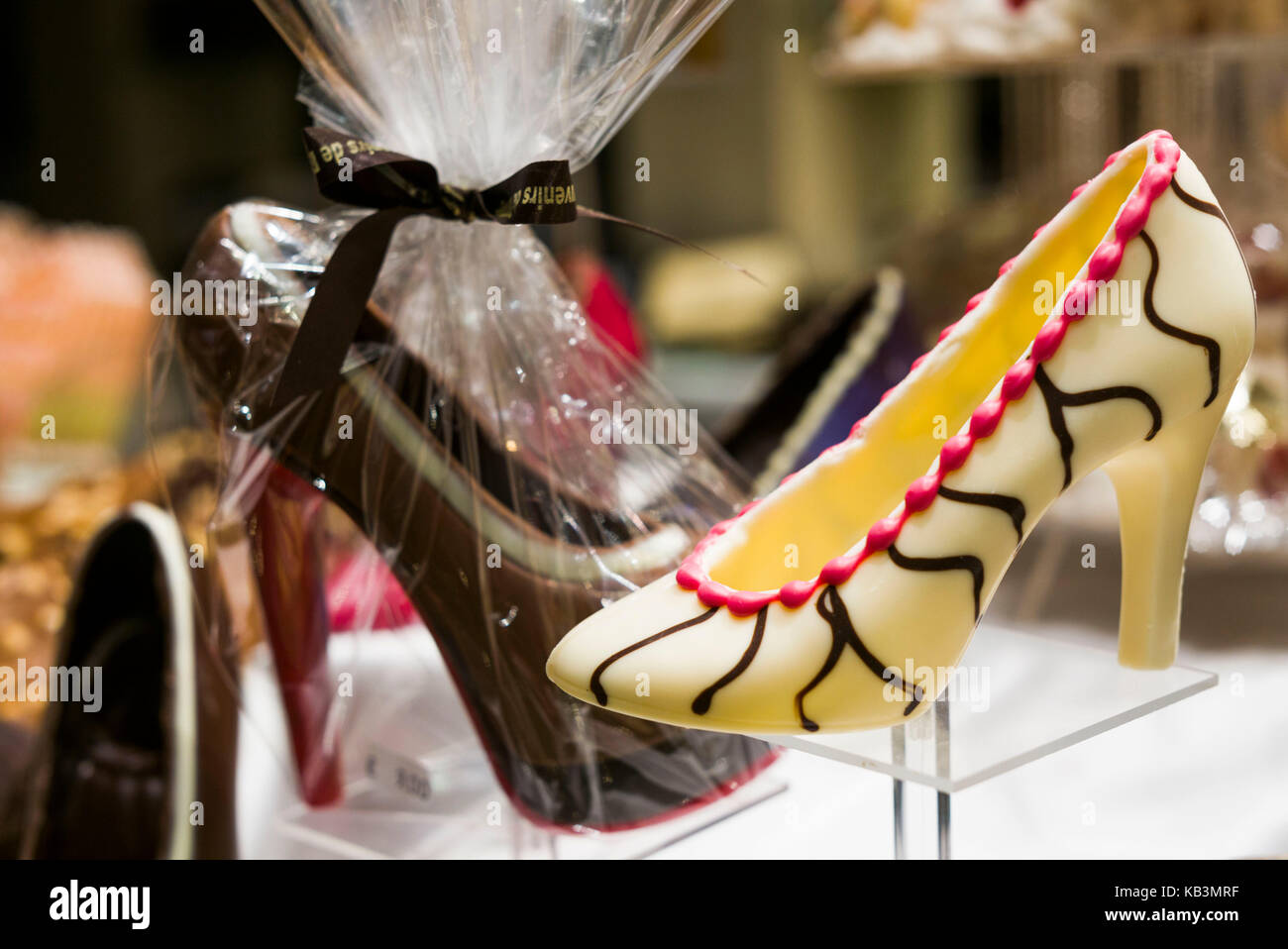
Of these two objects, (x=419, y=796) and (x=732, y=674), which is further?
(x=419, y=796)

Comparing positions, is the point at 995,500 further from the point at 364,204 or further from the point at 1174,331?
the point at 364,204

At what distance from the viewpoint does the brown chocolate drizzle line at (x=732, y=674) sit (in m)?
0.51

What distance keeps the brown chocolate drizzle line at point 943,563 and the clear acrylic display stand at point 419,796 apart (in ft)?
0.64

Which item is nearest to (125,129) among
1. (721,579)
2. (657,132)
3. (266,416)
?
(657,132)

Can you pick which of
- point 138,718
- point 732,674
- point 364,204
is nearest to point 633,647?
point 732,674

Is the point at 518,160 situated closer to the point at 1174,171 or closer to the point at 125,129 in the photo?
the point at 1174,171

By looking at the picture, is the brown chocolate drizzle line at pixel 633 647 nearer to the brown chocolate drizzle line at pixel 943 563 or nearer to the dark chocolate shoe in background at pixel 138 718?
the brown chocolate drizzle line at pixel 943 563

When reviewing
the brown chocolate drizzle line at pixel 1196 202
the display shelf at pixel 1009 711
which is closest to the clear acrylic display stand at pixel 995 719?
the display shelf at pixel 1009 711

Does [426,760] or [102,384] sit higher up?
[102,384]

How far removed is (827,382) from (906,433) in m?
0.35

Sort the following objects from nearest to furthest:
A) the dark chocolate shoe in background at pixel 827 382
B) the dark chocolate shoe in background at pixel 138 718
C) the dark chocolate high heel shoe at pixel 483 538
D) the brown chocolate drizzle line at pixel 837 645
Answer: the brown chocolate drizzle line at pixel 837 645 < the dark chocolate high heel shoe at pixel 483 538 < the dark chocolate shoe in background at pixel 138 718 < the dark chocolate shoe in background at pixel 827 382

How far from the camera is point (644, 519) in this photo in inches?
25.8

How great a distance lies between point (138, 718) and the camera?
0.83 meters

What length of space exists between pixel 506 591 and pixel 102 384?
781mm
